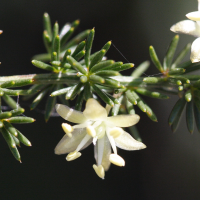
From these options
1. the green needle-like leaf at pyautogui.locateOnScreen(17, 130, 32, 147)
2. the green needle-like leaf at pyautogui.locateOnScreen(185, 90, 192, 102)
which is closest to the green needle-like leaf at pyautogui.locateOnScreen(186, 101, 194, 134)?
the green needle-like leaf at pyautogui.locateOnScreen(185, 90, 192, 102)

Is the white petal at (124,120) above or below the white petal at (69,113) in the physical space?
below

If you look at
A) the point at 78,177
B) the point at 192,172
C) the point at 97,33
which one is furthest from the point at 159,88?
the point at 78,177

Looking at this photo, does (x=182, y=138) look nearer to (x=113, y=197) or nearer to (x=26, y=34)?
(x=113, y=197)

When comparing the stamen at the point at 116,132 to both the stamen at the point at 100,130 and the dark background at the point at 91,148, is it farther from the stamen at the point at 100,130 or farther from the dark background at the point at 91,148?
the dark background at the point at 91,148

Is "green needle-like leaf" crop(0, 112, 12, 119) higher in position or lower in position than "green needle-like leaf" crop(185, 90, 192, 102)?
higher

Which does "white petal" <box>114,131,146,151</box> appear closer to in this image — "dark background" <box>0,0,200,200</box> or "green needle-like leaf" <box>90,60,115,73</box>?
"green needle-like leaf" <box>90,60,115,73</box>

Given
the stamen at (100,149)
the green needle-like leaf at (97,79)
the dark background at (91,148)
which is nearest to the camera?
the green needle-like leaf at (97,79)

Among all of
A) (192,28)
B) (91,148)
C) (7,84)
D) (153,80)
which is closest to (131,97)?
(153,80)

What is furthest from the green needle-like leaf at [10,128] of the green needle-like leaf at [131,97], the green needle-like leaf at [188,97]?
the green needle-like leaf at [188,97]

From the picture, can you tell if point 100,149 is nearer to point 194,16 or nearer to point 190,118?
point 190,118
